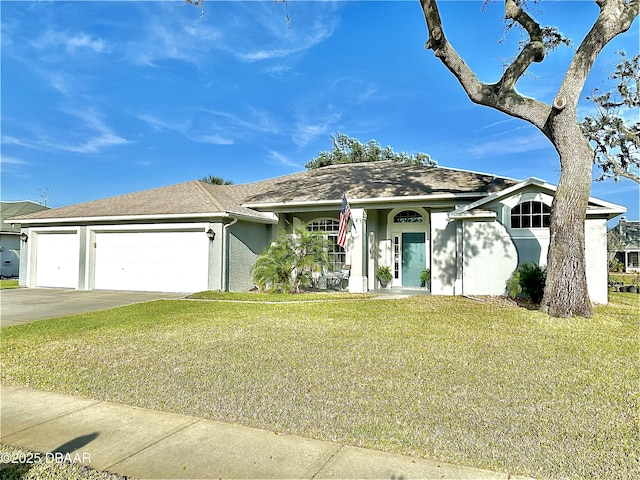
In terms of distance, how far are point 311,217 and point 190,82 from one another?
9.38 meters

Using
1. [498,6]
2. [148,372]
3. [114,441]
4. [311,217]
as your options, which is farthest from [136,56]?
[114,441]

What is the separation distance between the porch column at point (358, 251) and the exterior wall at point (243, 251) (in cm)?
398

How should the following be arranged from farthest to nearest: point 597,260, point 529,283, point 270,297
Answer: point 270,297 < point 597,260 < point 529,283

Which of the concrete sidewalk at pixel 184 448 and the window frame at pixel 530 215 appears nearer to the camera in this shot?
the concrete sidewalk at pixel 184 448

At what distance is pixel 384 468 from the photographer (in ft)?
9.71

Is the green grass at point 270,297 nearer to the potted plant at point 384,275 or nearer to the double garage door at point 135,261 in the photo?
the double garage door at point 135,261

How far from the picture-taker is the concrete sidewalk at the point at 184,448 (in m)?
2.92

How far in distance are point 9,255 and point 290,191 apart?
60.5 feet

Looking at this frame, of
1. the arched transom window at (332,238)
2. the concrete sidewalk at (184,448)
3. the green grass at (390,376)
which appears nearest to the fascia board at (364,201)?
the arched transom window at (332,238)

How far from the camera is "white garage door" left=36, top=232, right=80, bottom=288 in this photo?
1625 centimetres

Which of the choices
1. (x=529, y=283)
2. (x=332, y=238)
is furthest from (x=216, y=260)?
(x=529, y=283)

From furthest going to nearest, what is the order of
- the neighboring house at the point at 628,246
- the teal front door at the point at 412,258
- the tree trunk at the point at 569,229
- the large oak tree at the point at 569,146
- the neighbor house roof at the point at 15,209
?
the neighboring house at the point at 628,246 → the neighbor house roof at the point at 15,209 → the teal front door at the point at 412,258 → the large oak tree at the point at 569,146 → the tree trunk at the point at 569,229

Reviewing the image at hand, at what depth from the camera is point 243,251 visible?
15320 mm

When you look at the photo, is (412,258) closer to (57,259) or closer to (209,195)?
(209,195)
